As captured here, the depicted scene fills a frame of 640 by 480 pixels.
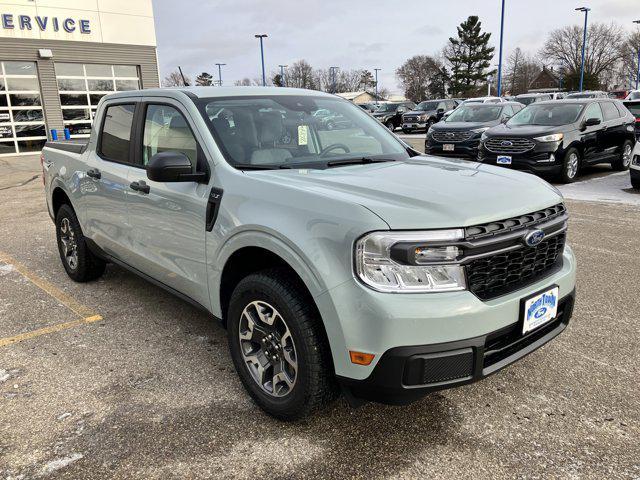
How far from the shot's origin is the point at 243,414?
2.86 m

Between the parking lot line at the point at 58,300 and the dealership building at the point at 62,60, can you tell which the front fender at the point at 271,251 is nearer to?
the parking lot line at the point at 58,300

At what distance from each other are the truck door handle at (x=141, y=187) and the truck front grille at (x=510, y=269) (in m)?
2.20

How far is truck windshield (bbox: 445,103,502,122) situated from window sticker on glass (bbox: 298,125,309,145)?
458 inches

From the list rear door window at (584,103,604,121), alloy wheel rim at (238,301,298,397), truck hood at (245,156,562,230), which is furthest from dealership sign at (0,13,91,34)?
alloy wheel rim at (238,301,298,397)

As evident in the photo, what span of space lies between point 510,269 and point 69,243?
4189 mm

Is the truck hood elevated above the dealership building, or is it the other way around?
the dealership building

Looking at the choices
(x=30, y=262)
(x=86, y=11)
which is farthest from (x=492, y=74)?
(x=30, y=262)

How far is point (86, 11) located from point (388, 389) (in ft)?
78.2

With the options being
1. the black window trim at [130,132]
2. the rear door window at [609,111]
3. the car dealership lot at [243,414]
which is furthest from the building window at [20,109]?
the rear door window at [609,111]

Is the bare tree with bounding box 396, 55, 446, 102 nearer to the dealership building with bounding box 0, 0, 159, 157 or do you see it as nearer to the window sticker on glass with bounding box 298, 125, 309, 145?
the dealership building with bounding box 0, 0, 159, 157

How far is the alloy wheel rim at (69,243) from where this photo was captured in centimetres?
496

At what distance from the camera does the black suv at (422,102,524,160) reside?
1291 centimetres

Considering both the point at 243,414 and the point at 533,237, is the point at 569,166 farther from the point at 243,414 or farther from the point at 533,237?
the point at 243,414

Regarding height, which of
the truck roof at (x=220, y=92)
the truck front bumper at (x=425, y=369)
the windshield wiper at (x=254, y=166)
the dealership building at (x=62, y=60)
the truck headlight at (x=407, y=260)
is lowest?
the truck front bumper at (x=425, y=369)
